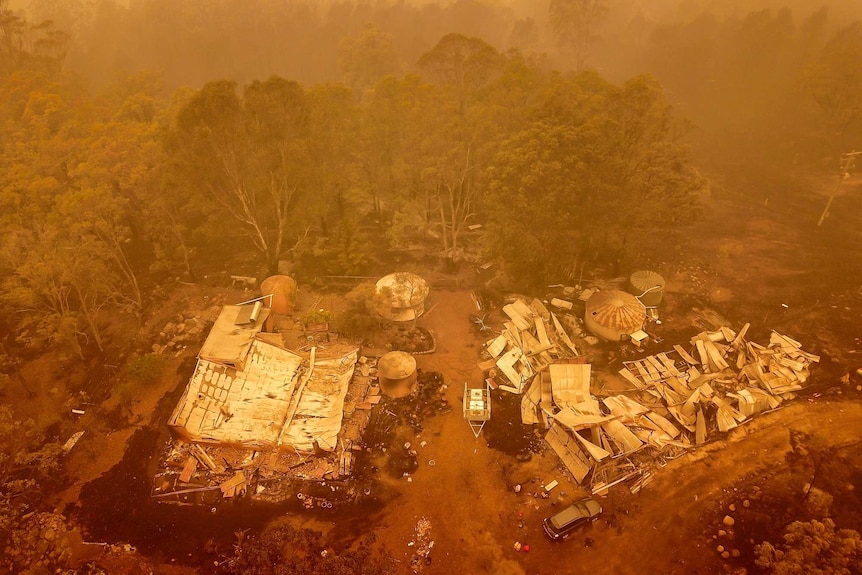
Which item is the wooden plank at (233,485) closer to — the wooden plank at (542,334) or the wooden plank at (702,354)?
the wooden plank at (542,334)

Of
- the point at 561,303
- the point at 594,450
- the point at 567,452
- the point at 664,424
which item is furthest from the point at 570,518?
the point at 561,303

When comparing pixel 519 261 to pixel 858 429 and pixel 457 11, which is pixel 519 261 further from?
pixel 457 11

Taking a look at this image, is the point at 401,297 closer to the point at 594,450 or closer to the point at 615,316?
the point at 615,316

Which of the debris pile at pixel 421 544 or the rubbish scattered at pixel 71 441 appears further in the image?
the rubbish scattered at pixel 71 441

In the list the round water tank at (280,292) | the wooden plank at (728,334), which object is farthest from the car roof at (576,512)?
the round water tank at (280,292)

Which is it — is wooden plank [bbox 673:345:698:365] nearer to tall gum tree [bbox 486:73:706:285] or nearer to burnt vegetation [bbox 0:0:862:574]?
burnt vegetation [bbox 0:0:862:574]

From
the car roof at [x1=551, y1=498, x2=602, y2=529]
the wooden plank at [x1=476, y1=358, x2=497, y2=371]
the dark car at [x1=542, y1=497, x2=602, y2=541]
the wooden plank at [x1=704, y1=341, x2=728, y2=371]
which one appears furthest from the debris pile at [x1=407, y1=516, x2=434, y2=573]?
the wooden plank at [x1=704, y1=341, x2=728, y2=371]
